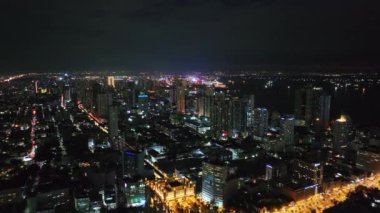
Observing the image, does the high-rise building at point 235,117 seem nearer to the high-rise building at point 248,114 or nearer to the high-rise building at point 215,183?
the high-rise building at point 248,114

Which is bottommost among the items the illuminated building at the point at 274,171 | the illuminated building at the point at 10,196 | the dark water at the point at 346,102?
the illuminated building at the point at 10,196

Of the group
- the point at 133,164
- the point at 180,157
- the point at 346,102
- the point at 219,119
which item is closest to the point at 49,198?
the point at 133,164

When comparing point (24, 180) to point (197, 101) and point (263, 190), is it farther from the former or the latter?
point (197, 101)

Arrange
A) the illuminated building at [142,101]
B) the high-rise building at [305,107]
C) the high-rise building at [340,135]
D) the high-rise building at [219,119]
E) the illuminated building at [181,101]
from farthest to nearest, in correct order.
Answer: the illuminated building at [142,101], the illuminated building at [181,101], the high-rise building at [305,107], the high-rise building at [219,119], the high-rise building at [340,135]

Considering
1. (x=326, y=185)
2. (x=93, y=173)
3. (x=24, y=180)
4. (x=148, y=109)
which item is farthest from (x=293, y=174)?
(x=148, y=109)

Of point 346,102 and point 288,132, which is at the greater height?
point 346,102

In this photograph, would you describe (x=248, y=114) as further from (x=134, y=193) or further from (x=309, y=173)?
(x=134, y=193)

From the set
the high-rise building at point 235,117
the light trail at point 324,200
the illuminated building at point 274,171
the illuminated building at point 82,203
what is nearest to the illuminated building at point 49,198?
the illuminated building at point 82,203

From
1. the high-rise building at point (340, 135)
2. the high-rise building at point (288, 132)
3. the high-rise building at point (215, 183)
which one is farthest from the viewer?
the high-rise building at point (288, 132)
